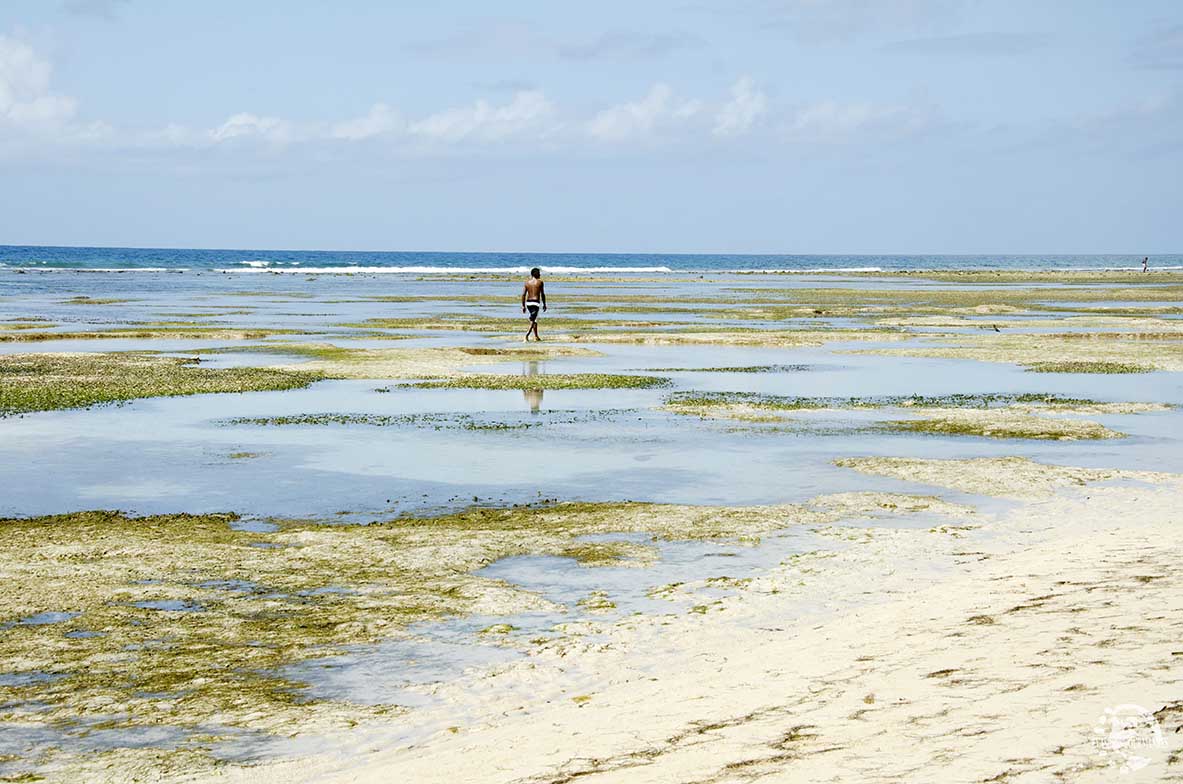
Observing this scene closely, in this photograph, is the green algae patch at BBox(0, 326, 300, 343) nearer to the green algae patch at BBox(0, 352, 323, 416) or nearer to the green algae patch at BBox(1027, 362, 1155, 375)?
the green algae patch at BBox(0, 352, 323, 416)

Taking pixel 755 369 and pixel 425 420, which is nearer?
pixel 425 420

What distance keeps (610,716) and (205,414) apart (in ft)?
58.2

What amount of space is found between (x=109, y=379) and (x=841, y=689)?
24743 mm

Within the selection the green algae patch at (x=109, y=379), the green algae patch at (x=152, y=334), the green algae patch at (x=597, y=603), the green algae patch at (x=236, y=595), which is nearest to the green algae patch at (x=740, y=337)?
the green algae patch at (x=152, y=334)

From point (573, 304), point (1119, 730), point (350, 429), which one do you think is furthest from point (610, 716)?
point (573, 304)

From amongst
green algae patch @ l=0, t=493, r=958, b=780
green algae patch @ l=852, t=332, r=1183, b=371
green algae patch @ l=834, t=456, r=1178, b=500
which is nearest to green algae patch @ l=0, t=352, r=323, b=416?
green algae patch @ l=0, t=493, r=958, b=780

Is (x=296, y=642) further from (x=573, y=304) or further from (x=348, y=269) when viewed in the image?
(x=348, y=269)

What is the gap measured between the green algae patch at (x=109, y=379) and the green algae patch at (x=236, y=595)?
12.0 meters

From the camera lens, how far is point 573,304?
7581 cm
